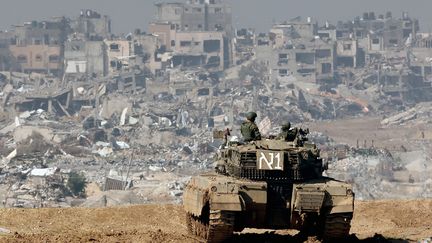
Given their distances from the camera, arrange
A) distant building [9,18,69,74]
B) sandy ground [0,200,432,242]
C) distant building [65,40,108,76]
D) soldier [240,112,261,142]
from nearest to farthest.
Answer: sandy ground [0,200,432,242]
soldier [240,112,261,142]
distant building [65,40,108,76]
distant building [9,18,69,74]

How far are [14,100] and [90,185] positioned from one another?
53392 millimetres

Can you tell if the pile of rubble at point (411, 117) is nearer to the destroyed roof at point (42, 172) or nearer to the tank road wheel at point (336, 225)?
the destroyed roof at point (42, 172)

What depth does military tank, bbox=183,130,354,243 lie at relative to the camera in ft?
68.0

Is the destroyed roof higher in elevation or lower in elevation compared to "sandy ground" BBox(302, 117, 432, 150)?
higher

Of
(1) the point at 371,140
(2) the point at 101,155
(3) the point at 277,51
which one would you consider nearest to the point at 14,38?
(3) the point at 277,51

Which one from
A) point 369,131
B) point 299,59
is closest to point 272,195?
point 369,131

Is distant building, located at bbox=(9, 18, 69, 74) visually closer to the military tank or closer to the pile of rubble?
the pile of rubble

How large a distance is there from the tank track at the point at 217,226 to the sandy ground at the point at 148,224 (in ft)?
1.33

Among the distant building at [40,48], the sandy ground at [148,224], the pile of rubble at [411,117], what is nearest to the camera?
the sandy ground at [148,224]

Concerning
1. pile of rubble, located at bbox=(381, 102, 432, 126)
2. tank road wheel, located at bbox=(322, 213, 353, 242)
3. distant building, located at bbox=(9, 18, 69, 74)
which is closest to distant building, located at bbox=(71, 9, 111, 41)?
distant building, located at bbox=(9, 18, 69, 74)

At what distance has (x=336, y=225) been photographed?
68.5 ft

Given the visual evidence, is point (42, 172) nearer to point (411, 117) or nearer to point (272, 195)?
point (272, 195)

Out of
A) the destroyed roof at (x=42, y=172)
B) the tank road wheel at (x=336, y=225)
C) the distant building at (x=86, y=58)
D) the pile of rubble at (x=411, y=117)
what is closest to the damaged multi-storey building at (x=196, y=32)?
the distant building at (x=86, y=58)

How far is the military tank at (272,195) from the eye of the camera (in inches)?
816
